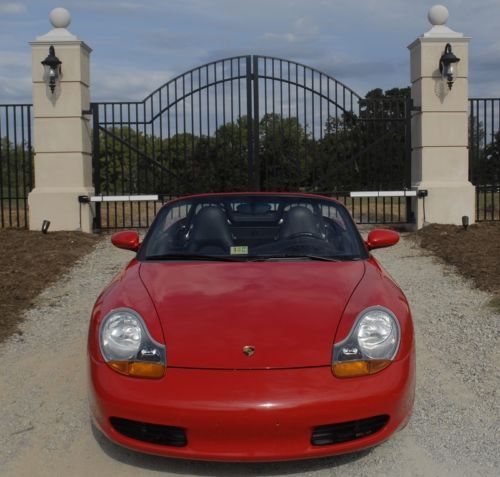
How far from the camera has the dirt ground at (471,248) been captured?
8.03 meters

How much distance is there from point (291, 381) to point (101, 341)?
104 centimetres

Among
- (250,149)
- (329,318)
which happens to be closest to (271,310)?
(329,318)

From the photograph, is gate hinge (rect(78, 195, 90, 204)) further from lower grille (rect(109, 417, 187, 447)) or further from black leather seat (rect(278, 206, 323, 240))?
lower grille (rect(109, 417, 187, 447))

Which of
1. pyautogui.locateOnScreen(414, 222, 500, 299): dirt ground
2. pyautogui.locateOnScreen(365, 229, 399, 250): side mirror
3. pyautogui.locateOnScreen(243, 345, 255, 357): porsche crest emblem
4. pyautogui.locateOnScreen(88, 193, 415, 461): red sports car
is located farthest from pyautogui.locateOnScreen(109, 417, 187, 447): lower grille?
pyautogui.locateOnScreen(414, 222, 500, 299): dirt ground

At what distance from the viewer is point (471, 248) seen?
31.3 ft

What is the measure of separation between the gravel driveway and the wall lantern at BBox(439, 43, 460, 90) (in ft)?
18.0

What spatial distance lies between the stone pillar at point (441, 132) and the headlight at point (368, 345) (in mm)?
8550

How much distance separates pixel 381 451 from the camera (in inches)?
141

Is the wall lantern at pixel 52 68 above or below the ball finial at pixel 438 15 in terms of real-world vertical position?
below

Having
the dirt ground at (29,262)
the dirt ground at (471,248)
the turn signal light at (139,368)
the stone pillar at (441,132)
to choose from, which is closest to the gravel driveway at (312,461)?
the dirt ground at (29,262)

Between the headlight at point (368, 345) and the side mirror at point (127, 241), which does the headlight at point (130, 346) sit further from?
the side mirror at point (127, 241)

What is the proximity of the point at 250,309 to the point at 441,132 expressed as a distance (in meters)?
9.20

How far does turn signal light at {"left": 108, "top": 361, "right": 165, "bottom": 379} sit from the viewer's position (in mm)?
3186

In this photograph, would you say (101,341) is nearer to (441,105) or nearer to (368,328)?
(368,328)
